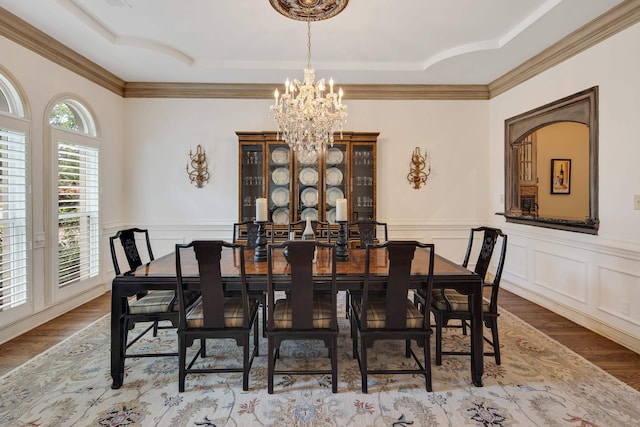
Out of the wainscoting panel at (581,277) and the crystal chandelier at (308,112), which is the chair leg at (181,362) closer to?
the crystal chandelier at (308,112)

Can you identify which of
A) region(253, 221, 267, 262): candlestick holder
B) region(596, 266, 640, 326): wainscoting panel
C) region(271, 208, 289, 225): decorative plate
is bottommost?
region(596, 266, 640, 326): wainscoting panel

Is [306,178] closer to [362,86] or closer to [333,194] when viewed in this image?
[333,194]

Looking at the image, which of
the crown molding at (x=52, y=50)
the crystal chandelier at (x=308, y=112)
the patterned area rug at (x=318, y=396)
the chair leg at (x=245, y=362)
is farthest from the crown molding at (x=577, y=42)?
the crown molding at (x=52, y=50)

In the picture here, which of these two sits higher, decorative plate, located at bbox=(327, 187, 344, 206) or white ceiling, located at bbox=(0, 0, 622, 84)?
white ceiling, located at bbox=(0, 0, 622, 84)

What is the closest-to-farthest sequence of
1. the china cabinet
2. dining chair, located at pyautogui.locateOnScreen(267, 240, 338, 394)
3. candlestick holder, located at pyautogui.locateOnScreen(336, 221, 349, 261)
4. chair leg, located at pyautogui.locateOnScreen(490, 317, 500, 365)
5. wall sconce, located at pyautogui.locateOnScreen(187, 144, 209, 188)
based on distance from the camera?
dining chair, located at pyautogui.locateOnScreen(267, 240, 338, 394) < chair leg, located at pyautogui.locateOnScreen(490, 317, 500, 365) < candlestick holder, located at pyautogui.locateOnScreen(336, 221, 349, 261) < the china cabinet < wall sconce, located at pyautogui.locateOnScreen(187, 144, 209, 188)

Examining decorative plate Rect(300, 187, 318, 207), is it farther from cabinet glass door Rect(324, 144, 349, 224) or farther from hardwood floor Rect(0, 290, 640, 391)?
hardwood floor Rect(0, 290, 640, 391)

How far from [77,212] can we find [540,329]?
16.4ft

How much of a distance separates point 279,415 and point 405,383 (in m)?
0.87

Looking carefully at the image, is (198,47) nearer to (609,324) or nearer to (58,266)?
(58,266)

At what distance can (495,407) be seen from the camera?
196cm

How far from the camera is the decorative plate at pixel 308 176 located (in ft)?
14.5

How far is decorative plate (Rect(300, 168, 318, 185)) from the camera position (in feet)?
14.5

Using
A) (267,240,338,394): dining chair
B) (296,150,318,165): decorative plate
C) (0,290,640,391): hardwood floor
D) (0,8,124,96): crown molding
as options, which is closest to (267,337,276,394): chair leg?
(267,240,338,394): dining chair

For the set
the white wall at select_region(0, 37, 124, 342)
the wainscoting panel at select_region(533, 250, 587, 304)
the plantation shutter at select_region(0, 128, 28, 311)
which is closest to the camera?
the plantation shutter at select_region(0, 128, 28, 311)
